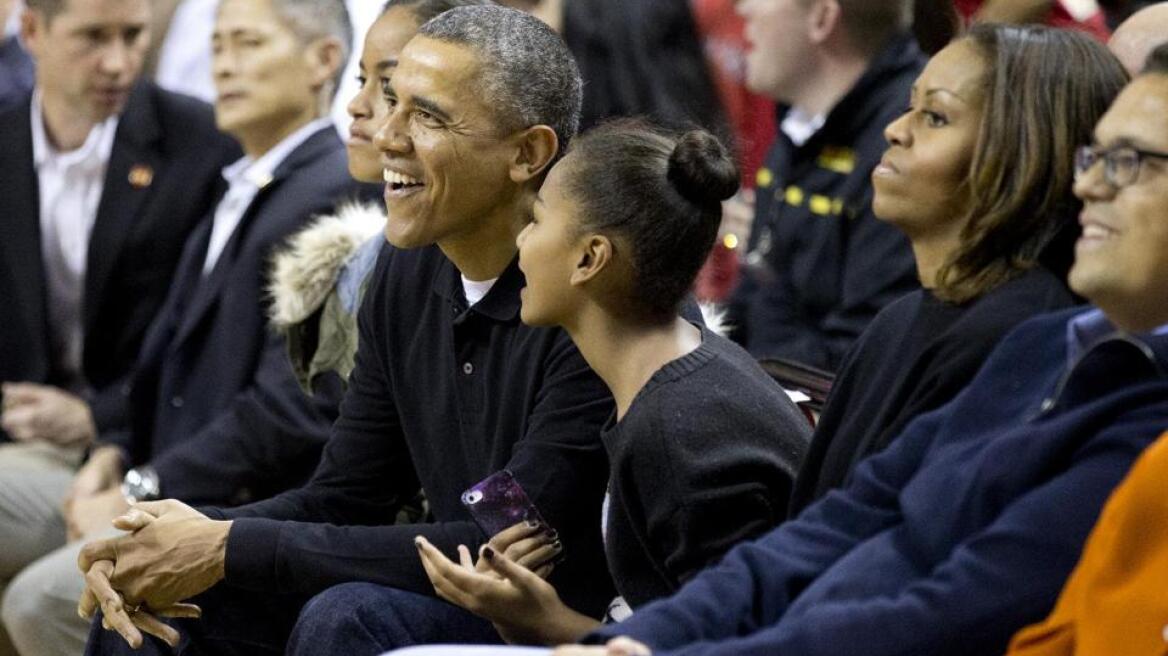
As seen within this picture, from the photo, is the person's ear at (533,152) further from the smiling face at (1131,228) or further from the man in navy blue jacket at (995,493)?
the smiling face at (1131,228)

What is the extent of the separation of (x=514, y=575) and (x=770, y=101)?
278 cm

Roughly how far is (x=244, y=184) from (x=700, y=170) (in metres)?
1.98

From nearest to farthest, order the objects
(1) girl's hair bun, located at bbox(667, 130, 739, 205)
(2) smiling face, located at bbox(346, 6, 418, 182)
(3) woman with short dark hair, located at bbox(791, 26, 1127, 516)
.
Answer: (3) woman with short dark hair, located at bbox(791, 26, 1127, 516)
(1) girl's hair bun, located at bbox(667, 130, 739, 205)
(2) smiling face, located at bbox(346, 6, 418, 182)

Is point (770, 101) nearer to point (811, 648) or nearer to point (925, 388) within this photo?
point (925, 388)

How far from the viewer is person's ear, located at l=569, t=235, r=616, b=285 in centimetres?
260

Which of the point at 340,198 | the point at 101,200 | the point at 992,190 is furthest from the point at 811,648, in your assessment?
the point at 101,200

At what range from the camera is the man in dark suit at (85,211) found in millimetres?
4676

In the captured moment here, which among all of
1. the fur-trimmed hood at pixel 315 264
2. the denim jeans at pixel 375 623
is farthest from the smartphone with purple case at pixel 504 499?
the fur-trimmed hood at pixel 315 264

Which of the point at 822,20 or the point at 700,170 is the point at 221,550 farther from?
the point at 822,20

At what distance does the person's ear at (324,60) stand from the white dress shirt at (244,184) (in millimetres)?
101

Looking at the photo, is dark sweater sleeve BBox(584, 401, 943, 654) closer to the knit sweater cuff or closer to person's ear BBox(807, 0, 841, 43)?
the knit sweater cuff

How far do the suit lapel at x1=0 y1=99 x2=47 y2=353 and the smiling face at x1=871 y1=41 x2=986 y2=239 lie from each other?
110 inches

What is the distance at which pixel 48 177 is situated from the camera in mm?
4809

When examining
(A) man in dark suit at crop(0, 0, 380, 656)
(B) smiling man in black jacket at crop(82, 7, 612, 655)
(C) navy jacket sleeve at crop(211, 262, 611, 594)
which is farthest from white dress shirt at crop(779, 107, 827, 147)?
(C) navy jacket sleeve at crop(211, 262, 611, 594)
